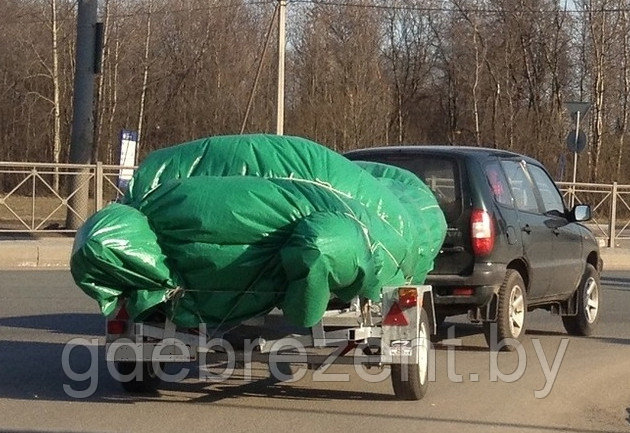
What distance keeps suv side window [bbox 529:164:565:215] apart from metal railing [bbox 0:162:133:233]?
12339 millimetres

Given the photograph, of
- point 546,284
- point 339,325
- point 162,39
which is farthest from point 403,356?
point 162,39

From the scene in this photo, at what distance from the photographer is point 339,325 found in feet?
25.0

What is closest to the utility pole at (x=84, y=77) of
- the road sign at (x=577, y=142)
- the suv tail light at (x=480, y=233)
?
the road sign at (x=577, y=142)

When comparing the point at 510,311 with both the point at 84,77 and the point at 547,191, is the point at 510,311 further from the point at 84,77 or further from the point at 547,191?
the point at 84,77

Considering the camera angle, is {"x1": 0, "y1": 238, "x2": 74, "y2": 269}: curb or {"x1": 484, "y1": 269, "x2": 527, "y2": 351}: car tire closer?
{"x1": 484, "y1": 269, "x2": 527, "y2": 351}: car tire

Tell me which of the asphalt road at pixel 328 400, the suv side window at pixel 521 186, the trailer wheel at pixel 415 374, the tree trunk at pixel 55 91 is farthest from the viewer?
the tree trunk at pixel 55 91

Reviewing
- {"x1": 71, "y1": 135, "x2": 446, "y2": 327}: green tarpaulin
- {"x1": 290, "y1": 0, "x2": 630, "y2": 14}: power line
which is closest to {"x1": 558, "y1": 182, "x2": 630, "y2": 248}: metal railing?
{"x1": 71, "y1": 135, "x2": 446, "y2": 327}: green tarpaulin

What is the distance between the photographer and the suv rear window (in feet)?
33.3

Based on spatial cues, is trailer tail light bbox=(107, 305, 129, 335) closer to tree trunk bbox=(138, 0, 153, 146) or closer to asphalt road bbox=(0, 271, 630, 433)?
asphalt road bbox=(0, 271, 630, 433)

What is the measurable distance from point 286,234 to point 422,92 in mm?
56811

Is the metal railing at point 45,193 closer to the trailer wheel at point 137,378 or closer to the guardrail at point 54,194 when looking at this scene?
the guardrail at point 54,194

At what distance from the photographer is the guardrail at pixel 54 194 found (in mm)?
23000

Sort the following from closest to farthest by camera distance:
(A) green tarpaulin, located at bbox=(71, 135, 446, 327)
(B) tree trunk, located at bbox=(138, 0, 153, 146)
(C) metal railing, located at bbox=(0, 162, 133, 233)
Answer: (A) green tarpaulin, located at bbox=(71, 135, 446, 327), (C) metal railing, located at bbox=(0, 162, 133, 233), (B) tree trunk, located at bbox=(138, 0, 153, 146)

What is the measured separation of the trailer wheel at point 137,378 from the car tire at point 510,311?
325 centimetres
